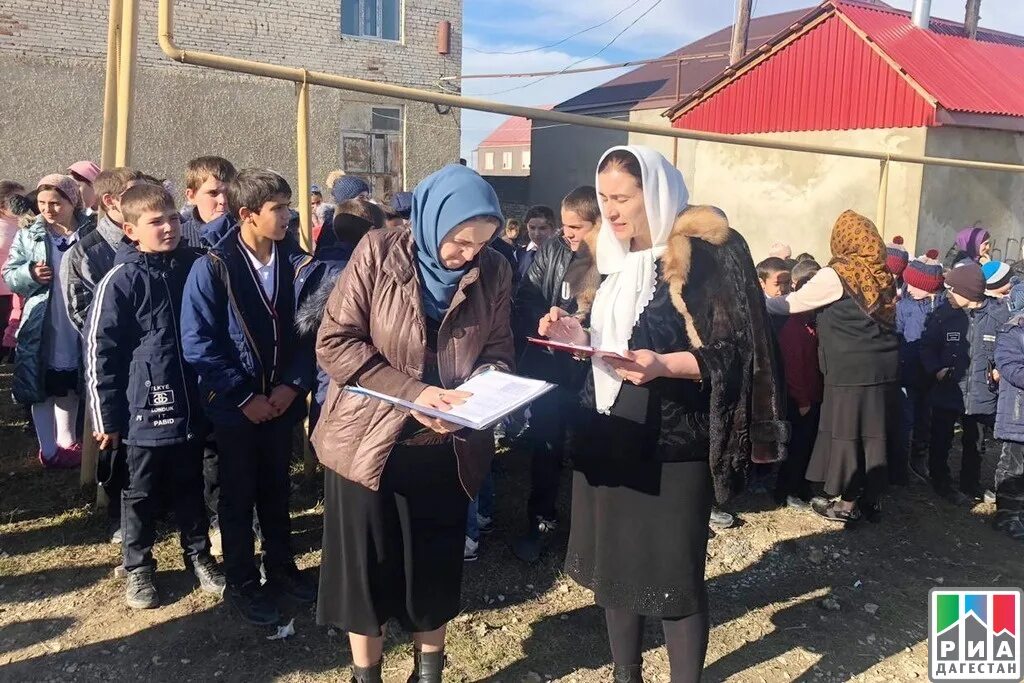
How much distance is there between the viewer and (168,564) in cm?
364

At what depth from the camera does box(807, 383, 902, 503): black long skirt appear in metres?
4.25

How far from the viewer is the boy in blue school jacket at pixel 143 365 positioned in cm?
309

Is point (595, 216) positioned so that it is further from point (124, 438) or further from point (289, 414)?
point (124, 438)

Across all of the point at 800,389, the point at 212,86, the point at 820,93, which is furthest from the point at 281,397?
the point at 820,93

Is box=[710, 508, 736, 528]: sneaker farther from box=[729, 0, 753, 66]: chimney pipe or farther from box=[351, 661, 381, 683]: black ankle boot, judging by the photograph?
box=[729, 0, 753, 66]: chimney pipe

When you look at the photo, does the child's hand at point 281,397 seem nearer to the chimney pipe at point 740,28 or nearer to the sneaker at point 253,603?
the sneaker at point 253,603

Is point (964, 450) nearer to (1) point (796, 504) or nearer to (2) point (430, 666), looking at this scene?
(1) point (796, 504)

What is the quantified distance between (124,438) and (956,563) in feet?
13.8

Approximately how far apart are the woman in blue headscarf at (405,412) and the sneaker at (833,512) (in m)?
2.90

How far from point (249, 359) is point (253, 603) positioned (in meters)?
1.02

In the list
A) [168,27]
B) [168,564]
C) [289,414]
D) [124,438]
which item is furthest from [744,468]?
[168,27]

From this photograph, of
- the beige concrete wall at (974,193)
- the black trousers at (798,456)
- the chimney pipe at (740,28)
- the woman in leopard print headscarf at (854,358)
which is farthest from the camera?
the chimney pipe at (740,28)

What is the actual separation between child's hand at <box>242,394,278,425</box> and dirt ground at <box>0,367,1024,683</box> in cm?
90

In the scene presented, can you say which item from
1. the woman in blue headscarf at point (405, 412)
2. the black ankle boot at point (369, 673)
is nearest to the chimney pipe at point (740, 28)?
the woman in blue headscarf at point (405, 412)
